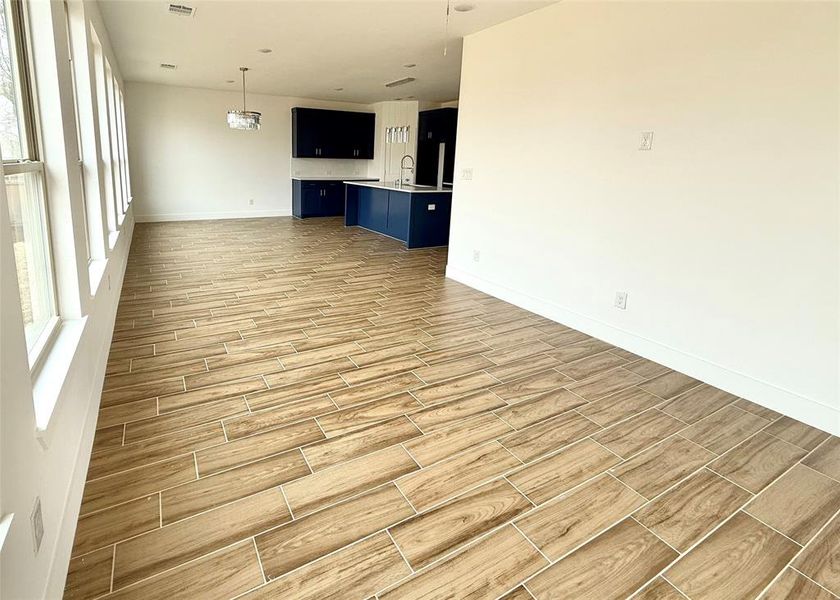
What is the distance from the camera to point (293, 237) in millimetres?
7957

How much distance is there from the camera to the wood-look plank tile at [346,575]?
152 centimetres

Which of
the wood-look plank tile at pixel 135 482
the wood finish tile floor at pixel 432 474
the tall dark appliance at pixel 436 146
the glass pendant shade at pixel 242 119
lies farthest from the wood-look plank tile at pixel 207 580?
the tall dark appliance at pixel 436 146

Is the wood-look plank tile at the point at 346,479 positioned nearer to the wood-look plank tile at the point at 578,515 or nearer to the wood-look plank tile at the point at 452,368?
the wood-look plank tile at the point at 578,515

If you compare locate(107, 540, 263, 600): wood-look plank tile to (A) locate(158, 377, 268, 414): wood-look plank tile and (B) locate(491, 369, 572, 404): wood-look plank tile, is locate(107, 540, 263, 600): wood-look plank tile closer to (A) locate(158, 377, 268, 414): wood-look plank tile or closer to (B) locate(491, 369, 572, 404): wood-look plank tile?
(A) locate(158, 377, 268, 414): wood-look plank tile

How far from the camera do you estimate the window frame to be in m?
1.84

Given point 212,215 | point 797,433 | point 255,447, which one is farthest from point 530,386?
point 212,215

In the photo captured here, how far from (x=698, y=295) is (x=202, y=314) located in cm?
373

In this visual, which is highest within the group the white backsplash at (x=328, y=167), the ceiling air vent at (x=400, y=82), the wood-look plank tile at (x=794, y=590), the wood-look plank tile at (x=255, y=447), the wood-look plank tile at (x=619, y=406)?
the ceiling air vent at (x=400, y=82)

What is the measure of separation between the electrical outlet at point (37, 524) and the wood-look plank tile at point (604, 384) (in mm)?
2514

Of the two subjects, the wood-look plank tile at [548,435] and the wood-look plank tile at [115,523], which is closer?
the wood-look plank tile at [115,523]

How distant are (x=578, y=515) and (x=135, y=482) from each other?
178 centimetres

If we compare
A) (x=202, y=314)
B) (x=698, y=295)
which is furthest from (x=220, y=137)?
(x=698, y=295)

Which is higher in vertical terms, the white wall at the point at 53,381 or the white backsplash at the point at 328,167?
the white backsplash at the point at 328,167

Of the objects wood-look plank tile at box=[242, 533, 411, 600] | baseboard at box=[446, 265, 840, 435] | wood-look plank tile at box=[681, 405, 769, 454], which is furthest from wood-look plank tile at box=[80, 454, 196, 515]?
baseboard at box=[446, 265, 840, 435]
